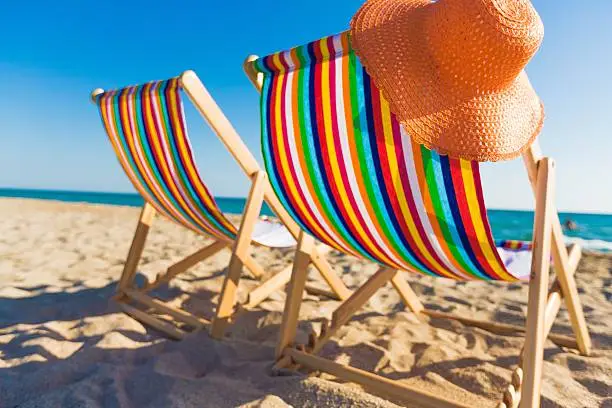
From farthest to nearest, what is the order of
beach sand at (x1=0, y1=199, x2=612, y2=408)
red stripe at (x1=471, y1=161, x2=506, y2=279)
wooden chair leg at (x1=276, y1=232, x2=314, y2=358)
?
1. wooden chair leg at (x1=276, y1=232, x2=314, y2=358)
2. beach sand at (x1=0, y1=199, x2=612, y2=408)
3. red stripe at (x1=471, y1=161, x2=506, y2=279)

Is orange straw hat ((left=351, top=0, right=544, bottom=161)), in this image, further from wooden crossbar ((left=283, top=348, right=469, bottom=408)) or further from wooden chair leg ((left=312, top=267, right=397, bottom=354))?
wooden chair leg ((left=312, top=267, right=397, bottom=354))

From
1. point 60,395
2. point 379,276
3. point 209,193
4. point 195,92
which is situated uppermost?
point 195,92

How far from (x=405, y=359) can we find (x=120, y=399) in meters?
1.11

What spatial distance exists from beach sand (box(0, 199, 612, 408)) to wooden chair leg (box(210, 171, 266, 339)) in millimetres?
93

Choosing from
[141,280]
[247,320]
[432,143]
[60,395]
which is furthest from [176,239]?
[432,143]

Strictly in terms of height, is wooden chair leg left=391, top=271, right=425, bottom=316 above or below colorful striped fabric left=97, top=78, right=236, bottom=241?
below

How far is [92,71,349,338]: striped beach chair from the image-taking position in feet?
5.74

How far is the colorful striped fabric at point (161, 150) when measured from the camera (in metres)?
1.75

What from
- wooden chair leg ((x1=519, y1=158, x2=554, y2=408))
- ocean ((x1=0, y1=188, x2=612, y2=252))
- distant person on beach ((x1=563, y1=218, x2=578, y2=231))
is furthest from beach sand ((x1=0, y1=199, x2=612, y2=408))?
distant person on beach ((x1=563, y1=218, x2=578, y2=231))

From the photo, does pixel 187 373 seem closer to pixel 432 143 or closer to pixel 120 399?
pixel 120 399

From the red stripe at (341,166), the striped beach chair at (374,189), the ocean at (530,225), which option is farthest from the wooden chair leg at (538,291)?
the ocean at (530,225)

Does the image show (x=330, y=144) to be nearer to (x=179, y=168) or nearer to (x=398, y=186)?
(x=398, y=186)

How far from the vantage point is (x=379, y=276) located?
1.86 meters

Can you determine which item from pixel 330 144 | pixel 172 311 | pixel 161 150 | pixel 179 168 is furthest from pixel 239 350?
pixel 330 144
